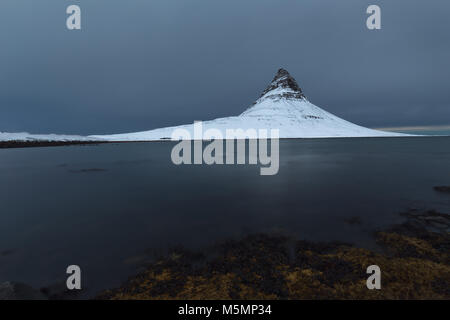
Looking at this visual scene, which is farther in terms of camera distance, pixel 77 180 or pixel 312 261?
pixel 77 180

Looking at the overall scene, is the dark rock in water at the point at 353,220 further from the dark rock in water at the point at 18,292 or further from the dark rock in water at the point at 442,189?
the dark rock in water at the point at 18,292

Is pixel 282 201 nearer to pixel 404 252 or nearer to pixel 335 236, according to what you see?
pixel 335 236

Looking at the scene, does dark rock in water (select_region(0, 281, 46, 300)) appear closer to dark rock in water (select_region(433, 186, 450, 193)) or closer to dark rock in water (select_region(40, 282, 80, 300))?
dark rock in water (select_region(40, 282, 80, 300))

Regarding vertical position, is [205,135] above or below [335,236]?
above

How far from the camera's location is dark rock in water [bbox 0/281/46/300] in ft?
15.0

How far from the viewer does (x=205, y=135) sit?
162 m

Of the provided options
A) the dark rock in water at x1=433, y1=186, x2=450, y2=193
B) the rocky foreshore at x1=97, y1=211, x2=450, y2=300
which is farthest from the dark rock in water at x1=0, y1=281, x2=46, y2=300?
the dark rock in water at x1=433, y1=186, x2=450, y2=193

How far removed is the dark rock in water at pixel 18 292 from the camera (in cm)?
456

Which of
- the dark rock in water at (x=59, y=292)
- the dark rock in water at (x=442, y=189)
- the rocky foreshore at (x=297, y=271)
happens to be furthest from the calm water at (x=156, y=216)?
the rocky foreshore at (x=297, y=271)

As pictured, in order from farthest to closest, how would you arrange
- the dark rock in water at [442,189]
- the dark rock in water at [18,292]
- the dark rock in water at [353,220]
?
the dark rock in water at [442,189] < the dark rock in water at [353,220] < the dark rock in water at [18,292]

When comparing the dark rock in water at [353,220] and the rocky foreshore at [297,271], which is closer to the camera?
the rocky foreshore at [297,271]
